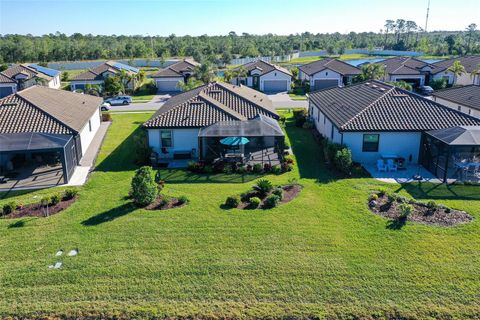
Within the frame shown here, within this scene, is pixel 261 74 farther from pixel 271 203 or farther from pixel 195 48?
pixel 195 48

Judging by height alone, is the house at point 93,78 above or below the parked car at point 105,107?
above

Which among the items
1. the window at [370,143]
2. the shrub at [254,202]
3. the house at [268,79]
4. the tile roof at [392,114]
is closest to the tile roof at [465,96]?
the tile roof at [392,114]

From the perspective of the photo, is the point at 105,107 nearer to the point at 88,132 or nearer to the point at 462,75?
the point at 88,132

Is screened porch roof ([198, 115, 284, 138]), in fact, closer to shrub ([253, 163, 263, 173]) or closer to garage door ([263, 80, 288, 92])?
shrub ([253, 163, 263, 173])

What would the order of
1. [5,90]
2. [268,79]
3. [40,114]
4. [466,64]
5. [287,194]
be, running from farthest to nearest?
[268,79] < [466,64] < [5,90] < [40,114] < [287,194]

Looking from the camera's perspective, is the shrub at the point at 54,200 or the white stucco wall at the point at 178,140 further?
the white stucco wall at the point at 178,140

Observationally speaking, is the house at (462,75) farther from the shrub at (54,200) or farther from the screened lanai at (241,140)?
the shrub at (54,200)

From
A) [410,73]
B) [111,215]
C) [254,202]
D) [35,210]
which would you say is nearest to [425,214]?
[254,202]

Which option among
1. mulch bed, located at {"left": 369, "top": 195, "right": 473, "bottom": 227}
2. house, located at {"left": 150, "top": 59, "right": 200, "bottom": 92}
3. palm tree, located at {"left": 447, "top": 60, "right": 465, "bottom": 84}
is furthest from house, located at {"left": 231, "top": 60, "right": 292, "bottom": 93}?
mulch bed, located at {"left": 369, "top": 195, "right": 473, "bottom": 227}
